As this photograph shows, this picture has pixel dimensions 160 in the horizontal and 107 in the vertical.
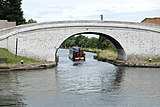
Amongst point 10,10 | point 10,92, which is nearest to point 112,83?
point 10,92

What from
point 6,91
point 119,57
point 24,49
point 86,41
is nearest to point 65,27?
point 24,49

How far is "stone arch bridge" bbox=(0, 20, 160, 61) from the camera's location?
38.8 metres

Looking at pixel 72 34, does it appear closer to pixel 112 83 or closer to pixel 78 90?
pixel 112 83

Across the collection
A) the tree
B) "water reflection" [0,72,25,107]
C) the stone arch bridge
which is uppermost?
the tree

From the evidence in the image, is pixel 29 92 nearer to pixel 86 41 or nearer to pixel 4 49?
pixel 4 49

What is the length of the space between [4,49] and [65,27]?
7089 millimetres

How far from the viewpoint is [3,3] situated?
155 feet

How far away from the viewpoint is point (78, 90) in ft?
74.2

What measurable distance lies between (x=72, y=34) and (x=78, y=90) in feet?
60.9

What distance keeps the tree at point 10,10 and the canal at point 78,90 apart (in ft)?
57.0

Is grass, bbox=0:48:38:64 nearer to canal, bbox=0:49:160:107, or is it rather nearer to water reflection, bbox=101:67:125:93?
canal, bbox=0:49:160:107

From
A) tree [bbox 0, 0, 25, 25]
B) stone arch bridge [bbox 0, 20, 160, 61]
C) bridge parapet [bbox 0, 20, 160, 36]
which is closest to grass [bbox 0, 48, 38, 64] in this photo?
A: stone arch bridge [bbox 0, 20, 160, 61]

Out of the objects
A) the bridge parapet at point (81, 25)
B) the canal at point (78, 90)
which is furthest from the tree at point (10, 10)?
the canal at point (78, 90)

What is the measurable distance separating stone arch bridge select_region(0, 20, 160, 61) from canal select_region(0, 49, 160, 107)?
8594mm
